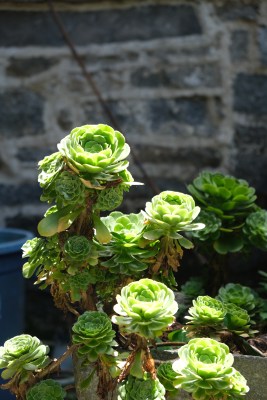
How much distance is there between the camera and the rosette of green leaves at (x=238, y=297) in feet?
5.57

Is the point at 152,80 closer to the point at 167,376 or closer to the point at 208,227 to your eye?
the point at 208,227

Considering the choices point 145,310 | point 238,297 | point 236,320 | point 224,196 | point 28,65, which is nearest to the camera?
point 145,310

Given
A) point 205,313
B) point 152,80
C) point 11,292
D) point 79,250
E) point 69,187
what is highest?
point 69,187

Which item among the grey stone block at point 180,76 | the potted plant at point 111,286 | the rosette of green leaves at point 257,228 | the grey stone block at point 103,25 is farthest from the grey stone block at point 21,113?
the potted plant at point 111,286

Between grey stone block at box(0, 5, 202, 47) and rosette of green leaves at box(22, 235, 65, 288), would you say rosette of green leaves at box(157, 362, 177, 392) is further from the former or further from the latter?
grey stone block at box(0, 5, 202, 47)

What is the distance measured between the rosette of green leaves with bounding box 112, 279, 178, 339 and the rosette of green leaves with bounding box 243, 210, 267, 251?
0.67 m

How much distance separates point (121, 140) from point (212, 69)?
51.6 inches

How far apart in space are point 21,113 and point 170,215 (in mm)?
1471

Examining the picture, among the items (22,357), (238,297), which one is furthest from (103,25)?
(22,357)

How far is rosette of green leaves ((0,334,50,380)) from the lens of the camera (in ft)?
4.30

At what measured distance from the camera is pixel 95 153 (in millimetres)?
1229

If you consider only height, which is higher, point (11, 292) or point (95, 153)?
point (95, 153)

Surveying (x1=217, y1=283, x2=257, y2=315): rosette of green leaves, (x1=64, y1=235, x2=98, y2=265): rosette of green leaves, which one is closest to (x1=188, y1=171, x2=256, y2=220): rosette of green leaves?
(x1=217, y1=283, x2=257, y2=315): rosette of green leaves

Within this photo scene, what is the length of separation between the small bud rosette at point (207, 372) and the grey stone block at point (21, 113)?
1563mm
